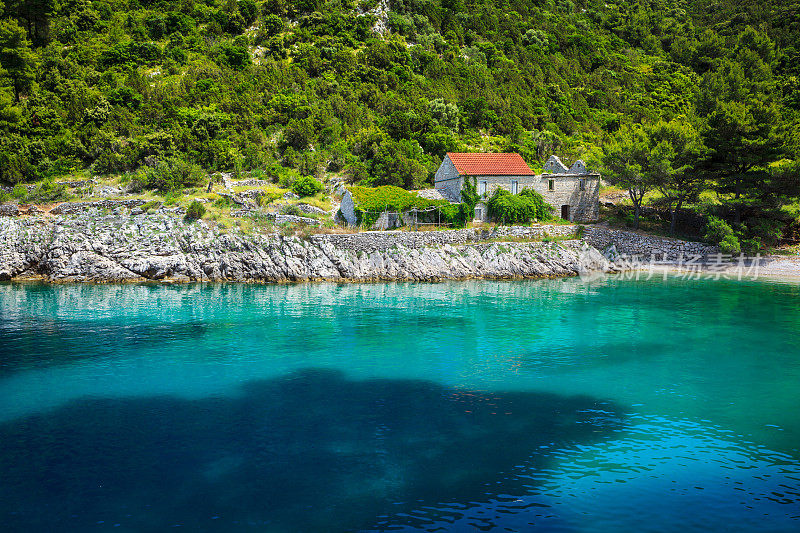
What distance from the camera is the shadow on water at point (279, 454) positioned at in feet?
37.1

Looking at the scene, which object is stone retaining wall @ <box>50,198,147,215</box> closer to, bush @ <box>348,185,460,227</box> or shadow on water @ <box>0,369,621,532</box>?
bush @ <box>348,185,460,227</box>

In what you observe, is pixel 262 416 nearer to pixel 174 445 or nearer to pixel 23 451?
Result: pixel 174 445

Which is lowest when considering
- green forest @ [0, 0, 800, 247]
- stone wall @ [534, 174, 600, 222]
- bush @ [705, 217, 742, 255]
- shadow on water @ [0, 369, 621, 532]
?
shadow on water @ [0, 369, 621, 532]

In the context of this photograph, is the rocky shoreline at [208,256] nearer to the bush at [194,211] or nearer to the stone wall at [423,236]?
the stone wall at [423,236]

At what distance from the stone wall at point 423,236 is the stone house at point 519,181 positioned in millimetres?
4007

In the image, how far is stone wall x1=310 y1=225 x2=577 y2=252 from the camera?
153 ft

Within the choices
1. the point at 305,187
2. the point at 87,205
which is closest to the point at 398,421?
the point at 305,187

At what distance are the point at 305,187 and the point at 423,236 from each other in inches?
605

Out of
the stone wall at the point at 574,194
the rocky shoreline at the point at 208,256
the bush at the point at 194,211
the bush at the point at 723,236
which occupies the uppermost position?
the stone wall at the point at 574,194

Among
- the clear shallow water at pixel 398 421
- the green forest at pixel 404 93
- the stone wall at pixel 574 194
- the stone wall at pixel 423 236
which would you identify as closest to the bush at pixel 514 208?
the stone wall at pixel 423 236

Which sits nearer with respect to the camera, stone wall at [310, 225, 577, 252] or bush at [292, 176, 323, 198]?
stone wall at [310, 225, 577, 252]

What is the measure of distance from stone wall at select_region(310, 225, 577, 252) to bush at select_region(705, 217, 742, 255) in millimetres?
12881

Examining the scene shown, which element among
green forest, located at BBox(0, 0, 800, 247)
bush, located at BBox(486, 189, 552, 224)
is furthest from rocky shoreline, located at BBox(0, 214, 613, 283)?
green forest, located at BBox(0, 0, 800, 247)

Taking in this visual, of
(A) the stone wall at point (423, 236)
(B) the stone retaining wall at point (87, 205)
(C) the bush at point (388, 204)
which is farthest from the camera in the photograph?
(C) the bush at point (388, 204)
